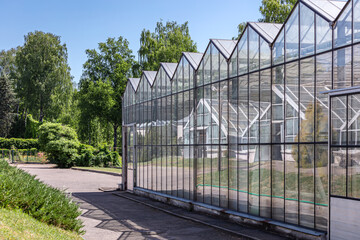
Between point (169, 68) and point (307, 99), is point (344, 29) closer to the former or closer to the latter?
point (307, 99)

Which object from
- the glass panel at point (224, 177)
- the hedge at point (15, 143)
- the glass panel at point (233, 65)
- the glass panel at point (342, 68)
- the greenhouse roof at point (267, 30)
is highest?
the greenhouse roof at point (267, 30)

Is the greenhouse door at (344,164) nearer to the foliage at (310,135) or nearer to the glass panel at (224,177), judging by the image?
the foliage at (310,135)

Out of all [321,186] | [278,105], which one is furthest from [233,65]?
[321,186]

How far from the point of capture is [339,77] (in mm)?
10086

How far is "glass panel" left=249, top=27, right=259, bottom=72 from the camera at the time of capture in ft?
43.7

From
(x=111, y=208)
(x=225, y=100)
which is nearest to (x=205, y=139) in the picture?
(x=225, y=100)

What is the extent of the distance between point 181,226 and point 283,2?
34.1m

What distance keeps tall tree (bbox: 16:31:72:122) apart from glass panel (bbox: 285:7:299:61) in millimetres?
51790

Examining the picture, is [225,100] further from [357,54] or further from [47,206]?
[47,206]

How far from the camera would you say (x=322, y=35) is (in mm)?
10797

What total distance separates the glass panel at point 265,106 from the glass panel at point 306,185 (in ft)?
5.33

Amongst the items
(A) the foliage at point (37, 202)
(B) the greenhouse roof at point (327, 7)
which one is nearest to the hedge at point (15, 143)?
(A) the foliage at point (37, 202)

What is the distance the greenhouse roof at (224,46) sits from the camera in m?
15.4

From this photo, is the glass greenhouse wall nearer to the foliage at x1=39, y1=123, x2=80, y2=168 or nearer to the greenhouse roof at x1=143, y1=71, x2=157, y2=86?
the greenhouse roof at x1=143, y1=71, x2=157, y2=86
